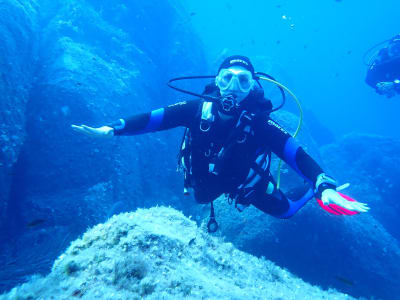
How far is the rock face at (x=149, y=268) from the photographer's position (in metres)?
2.25

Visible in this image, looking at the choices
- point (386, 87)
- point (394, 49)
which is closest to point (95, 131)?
point (386, 87)

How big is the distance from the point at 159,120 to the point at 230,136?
112 centimetres

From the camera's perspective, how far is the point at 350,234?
7.97m

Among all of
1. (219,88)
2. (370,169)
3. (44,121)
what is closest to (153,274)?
(219,88)

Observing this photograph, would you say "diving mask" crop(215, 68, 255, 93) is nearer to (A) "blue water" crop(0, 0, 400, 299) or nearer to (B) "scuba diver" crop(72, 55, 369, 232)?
(B) "scuba diver" crop(72, 55, 369, 232)

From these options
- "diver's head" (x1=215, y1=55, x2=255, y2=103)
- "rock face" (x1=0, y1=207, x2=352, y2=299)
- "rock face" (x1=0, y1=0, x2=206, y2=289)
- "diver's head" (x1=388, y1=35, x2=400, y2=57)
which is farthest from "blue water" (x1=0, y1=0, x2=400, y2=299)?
"diver's head" (x1=388, y1=35, x2=400, y2=57)

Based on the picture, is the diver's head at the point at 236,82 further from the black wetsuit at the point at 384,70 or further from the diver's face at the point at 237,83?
the black wetsuit at the point at 384,70

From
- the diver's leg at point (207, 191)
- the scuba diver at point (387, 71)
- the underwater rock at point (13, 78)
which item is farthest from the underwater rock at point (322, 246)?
the underwater rock at point (13, 78)

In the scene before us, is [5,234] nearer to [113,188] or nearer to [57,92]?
[113,188]

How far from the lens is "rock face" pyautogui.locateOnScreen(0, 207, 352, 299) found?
225cm

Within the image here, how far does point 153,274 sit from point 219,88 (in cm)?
286

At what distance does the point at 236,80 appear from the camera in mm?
3922

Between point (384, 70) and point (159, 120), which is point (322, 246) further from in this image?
point (159, 120)

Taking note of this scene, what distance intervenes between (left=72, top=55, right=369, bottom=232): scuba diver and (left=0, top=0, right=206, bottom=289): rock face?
2.66m
